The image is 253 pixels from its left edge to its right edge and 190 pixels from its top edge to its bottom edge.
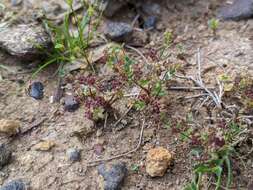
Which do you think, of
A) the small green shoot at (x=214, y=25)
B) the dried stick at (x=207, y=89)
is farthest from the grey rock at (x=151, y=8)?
the dried stick at (x=207, y=89)

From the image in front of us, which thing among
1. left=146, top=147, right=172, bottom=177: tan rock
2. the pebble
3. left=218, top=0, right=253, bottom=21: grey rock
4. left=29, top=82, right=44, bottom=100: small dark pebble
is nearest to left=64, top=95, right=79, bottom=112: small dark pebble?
left=29, top=82, right=44, bottom=100: small dark pebble

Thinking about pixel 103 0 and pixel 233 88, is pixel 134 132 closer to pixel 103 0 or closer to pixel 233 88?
pixel 233 88

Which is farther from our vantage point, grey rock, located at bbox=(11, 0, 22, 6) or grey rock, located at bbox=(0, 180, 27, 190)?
grey rock, located at bbox=(11, 0, 22, 6)

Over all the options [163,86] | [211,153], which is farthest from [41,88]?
[211,153]

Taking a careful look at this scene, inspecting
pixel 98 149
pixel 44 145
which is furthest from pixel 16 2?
pixel 98 149

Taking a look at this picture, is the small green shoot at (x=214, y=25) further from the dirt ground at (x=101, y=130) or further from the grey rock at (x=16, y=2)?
the grey rock at (x=16, y=2)

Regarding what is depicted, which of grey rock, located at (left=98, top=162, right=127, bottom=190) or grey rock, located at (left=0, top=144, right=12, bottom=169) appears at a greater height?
grey rock, located at (left=0, top=144, right=12, bottom=169)

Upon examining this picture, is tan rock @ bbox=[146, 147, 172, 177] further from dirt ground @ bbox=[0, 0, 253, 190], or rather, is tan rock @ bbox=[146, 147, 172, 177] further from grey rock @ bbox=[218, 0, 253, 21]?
grey rock @ bbox=[218, 0, 253, 21]
